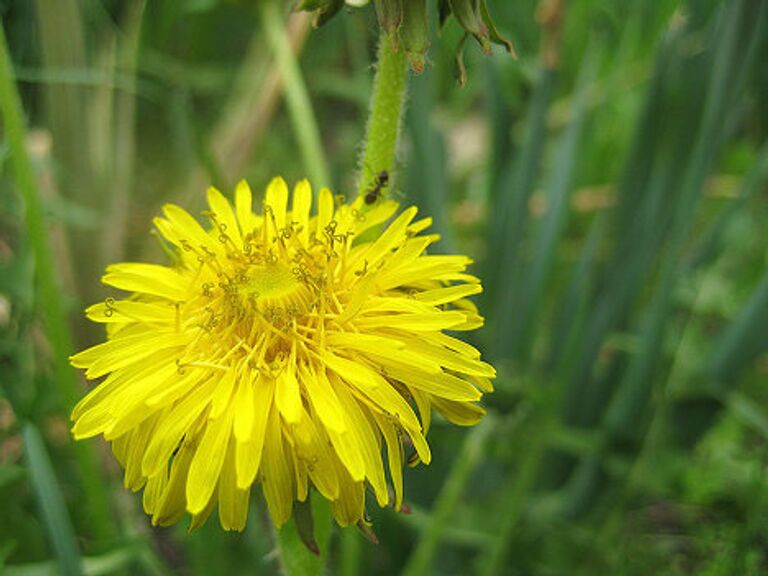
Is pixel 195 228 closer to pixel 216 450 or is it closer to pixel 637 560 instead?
pixel 216 450

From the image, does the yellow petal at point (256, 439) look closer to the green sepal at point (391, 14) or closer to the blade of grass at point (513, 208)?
the green sepal at point (391, 14)

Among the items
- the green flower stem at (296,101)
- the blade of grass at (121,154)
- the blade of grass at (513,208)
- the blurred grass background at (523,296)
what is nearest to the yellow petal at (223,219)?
the blurred grass background at (523,296)

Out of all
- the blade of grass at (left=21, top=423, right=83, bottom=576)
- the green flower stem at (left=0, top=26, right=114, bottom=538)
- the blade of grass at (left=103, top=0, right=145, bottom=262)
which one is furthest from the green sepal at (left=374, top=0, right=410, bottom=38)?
the blade of grass at (left=103, top=0, right=145, bottom=262)

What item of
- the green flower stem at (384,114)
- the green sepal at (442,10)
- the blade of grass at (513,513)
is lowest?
the blade of grass at (513,513)

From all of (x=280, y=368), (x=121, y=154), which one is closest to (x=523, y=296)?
(x=280, y=368)

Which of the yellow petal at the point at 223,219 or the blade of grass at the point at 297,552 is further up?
the yellow petal at the point at 223,219

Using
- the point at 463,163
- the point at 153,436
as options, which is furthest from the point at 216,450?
the point at 463,163

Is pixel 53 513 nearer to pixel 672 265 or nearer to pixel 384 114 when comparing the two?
pixel 384 114

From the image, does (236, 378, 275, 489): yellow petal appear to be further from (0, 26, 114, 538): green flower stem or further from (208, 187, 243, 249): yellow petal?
(0, 26, 114, 538): green flower stem

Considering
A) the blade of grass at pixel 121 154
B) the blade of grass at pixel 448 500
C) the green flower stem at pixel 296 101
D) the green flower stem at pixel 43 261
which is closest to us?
the green flower stem at pixel 43 261
